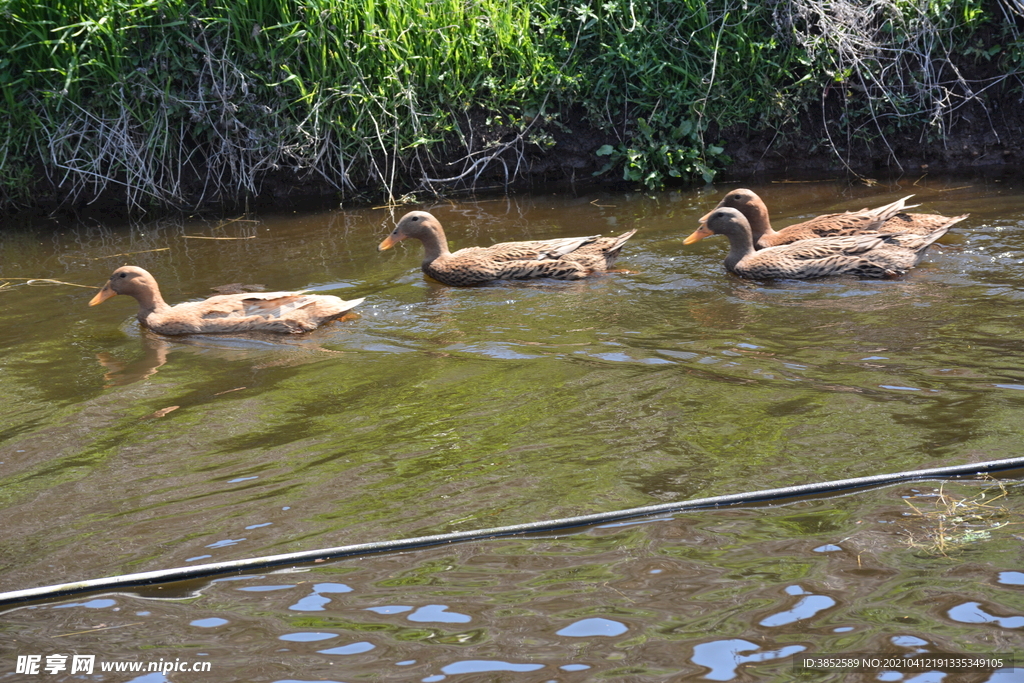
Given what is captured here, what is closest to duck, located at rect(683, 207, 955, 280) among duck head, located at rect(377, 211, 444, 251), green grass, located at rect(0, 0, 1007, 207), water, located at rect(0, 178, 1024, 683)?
water, located at rect(0, 178, 1024, 683)

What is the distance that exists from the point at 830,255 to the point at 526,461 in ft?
12.4

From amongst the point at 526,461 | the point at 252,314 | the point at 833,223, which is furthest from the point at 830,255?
the point at 252,314

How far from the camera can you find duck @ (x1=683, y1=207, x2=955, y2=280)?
689cm

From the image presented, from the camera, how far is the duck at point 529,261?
7.37 m

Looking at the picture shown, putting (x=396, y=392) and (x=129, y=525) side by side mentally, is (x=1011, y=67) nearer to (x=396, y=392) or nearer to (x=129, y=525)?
(x=396, y=392)

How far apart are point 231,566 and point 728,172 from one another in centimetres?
835

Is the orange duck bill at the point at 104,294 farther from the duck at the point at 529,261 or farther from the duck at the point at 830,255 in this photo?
the duck at the point at 830,255

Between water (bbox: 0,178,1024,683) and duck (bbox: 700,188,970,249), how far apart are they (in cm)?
31

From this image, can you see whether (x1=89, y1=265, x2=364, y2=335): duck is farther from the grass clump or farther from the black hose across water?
the grass clump

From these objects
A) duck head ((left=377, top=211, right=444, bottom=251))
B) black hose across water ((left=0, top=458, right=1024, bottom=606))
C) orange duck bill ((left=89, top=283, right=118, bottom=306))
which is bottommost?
black hose across water ((left=0, top=458, right=1024, bottom=606))

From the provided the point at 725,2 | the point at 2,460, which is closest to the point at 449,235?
the point at 725,2

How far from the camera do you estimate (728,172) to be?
10.5m

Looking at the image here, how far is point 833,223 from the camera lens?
7.54 metres

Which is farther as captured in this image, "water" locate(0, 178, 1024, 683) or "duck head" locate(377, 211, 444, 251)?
"duck head" locate(377, 211, 444, 251)
